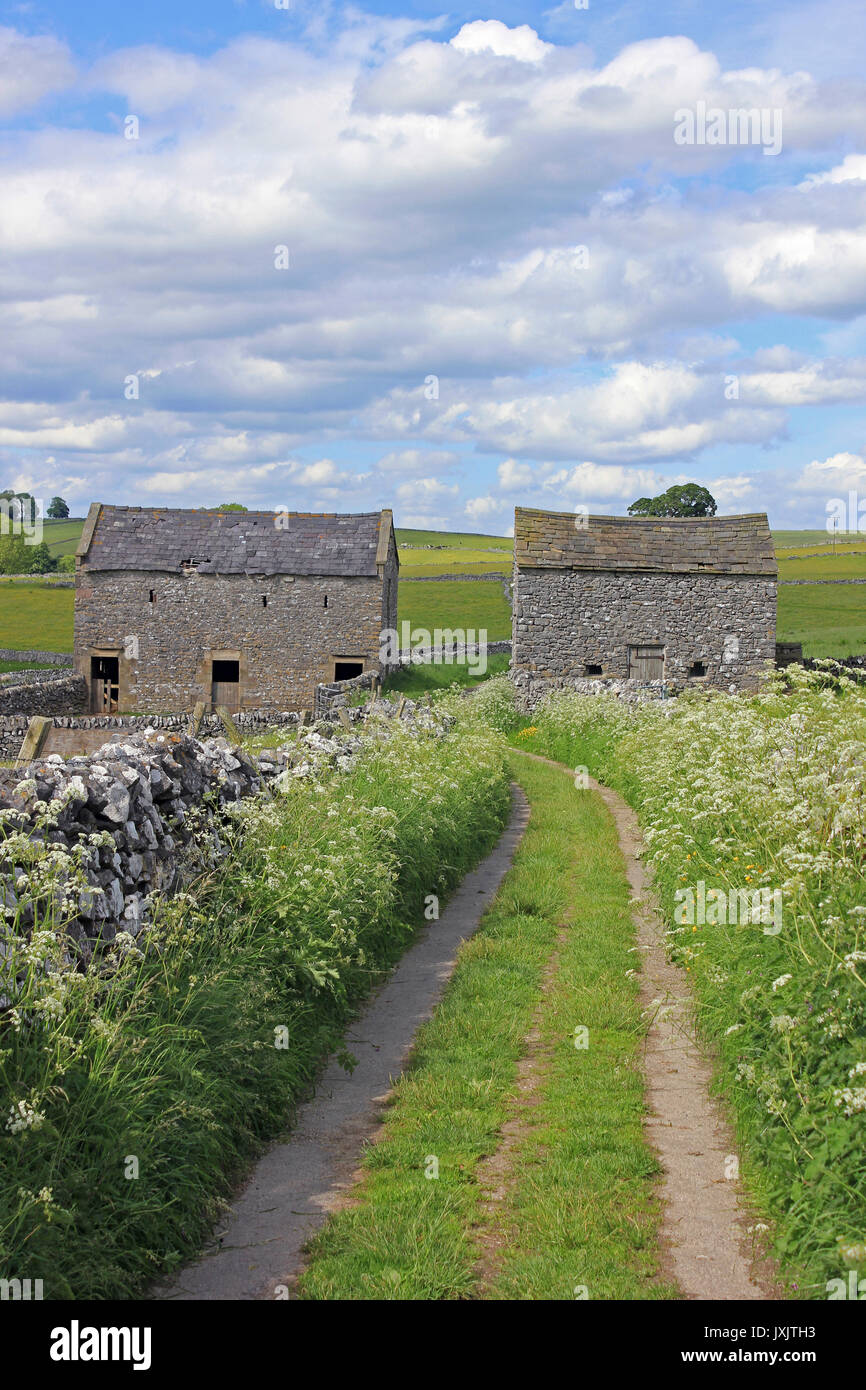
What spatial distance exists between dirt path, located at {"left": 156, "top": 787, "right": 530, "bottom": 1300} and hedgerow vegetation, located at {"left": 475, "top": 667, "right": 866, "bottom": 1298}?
2188mm

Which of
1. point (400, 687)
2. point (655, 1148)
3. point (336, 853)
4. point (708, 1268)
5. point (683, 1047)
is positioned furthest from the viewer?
point (400, 687)

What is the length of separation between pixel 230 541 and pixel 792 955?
3154 cm

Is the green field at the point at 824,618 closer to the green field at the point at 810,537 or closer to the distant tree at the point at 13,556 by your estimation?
the green field at the point at 810,537

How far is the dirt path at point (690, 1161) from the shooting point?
4.66 meters

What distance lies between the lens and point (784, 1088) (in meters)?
5.28

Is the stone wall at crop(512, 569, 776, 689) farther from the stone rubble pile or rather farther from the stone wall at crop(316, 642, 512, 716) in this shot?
the stone rubble pile

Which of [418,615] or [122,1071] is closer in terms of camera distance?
[122,1071]

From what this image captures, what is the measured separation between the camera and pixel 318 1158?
5914 millimetres

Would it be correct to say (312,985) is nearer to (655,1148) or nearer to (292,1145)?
(292,1145)

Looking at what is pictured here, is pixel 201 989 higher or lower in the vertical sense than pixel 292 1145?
higher

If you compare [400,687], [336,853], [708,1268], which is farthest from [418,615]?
[708,1268]

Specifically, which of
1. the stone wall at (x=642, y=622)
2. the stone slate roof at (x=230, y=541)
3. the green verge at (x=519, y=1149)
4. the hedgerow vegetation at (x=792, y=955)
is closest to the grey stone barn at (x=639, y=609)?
the stone wall at (x=642, y=622)
